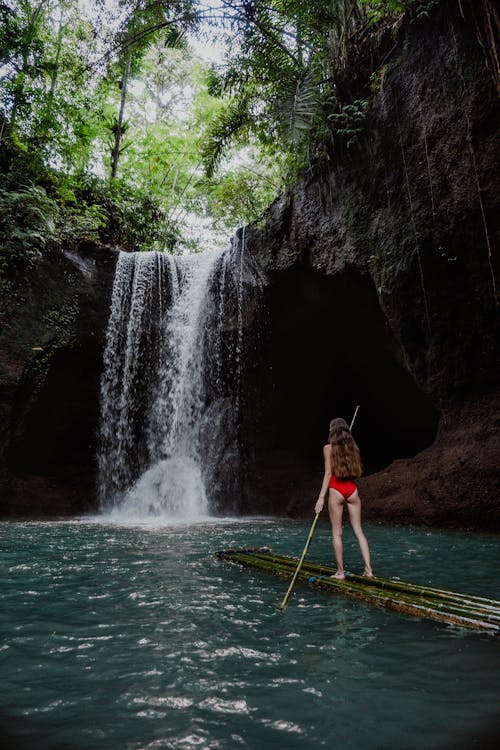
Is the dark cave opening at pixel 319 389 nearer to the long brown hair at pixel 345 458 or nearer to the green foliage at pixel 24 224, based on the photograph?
the green foliage at pixel 24 224

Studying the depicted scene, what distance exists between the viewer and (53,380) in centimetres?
1307

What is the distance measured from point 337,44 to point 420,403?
8.88 m

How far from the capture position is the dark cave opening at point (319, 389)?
12492mm

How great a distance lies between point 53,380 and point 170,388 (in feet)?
10.3

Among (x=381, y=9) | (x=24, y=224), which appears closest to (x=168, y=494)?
(x=24, y=224)

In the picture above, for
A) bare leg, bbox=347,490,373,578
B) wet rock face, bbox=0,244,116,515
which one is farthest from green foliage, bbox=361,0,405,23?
bare leg, bbox=347,490,373,578

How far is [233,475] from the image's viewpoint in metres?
13.1

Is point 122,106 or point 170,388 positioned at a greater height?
point 122,106

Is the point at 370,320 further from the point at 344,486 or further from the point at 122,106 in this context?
the point at 122,106

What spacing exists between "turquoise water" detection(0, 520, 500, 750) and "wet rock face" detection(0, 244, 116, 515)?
807cm

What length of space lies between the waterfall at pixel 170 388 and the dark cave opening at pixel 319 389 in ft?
3.20

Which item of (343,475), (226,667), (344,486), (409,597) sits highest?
(343,475)

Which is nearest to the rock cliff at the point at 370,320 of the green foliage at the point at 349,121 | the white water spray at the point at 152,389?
the green foliage at the point at 349,121

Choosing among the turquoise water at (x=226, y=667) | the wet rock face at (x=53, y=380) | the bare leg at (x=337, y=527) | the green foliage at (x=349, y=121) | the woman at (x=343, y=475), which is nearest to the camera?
the turquoise water at (x=226, y=667)
